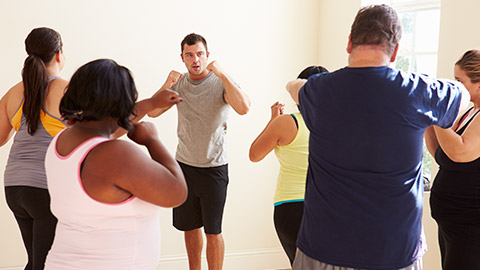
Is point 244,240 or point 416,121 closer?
point 416,121

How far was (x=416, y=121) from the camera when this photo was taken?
1.52 metres

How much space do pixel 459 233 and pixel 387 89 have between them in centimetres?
97

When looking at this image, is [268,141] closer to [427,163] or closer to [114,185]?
[114,185]

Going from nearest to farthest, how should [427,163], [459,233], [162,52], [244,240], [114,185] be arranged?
[114,185] < [459,233] < [427,163] < [162,52] < [244,240]

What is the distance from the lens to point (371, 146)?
1.53 m

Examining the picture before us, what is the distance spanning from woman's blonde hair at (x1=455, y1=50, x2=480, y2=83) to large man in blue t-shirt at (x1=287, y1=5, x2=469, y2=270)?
1.94ft

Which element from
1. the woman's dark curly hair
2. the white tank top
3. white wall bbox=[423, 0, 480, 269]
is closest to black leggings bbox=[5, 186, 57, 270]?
the white tank top

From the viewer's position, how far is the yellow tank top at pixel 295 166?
88.8 inches

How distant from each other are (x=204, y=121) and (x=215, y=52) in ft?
3.33

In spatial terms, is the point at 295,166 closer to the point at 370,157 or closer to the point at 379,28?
the point at 370,157

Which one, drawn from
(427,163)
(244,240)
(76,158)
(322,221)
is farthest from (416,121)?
(244,240)

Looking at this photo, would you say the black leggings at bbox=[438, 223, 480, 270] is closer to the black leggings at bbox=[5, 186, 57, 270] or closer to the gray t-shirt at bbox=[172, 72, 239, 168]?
the gray t-shirt at bbox=[172, 72, 239, 168]

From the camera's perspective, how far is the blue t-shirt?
1.51m

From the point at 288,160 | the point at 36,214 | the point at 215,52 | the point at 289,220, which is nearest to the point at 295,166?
the point at 288,160
